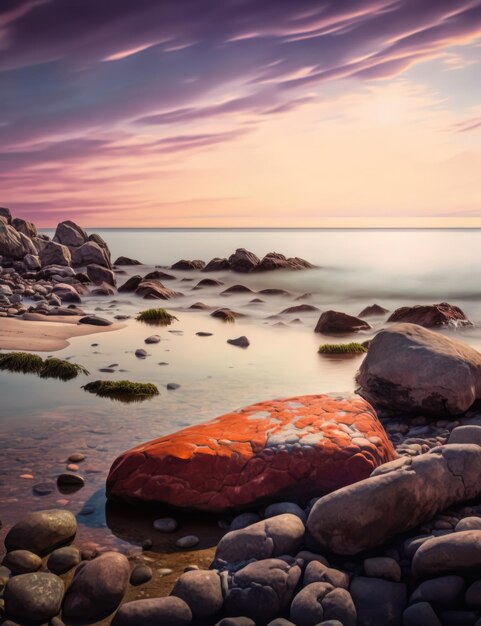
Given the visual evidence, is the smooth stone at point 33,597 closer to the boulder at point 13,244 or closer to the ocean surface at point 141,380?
the ocean surface at point 141,380

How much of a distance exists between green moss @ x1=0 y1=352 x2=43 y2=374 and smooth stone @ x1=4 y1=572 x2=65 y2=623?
7730mm

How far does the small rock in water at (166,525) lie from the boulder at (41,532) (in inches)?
31.7

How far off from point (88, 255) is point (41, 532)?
39.9 m

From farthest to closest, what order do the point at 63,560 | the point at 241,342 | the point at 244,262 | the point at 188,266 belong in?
the point at 188,266, the point at 244,262, the point at 241,342, the point at 63,560

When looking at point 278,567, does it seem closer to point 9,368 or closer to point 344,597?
point 344,597

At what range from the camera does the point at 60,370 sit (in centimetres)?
1169

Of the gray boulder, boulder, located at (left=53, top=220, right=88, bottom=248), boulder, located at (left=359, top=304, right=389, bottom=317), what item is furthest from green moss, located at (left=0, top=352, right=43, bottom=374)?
boulder, located at (left=53, top=220, right=88, bottom=248)

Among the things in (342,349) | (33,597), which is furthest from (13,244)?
(33,597)

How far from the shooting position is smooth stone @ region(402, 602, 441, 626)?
13.7ft

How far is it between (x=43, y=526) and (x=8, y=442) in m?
2.76

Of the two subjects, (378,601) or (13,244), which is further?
(13,244)

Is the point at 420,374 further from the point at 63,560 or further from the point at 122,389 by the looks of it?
the point at 63,560

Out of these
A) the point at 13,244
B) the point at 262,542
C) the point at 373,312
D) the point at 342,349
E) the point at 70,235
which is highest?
the point at 70,235

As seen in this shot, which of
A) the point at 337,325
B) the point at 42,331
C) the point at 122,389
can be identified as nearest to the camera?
the point at 122,389
